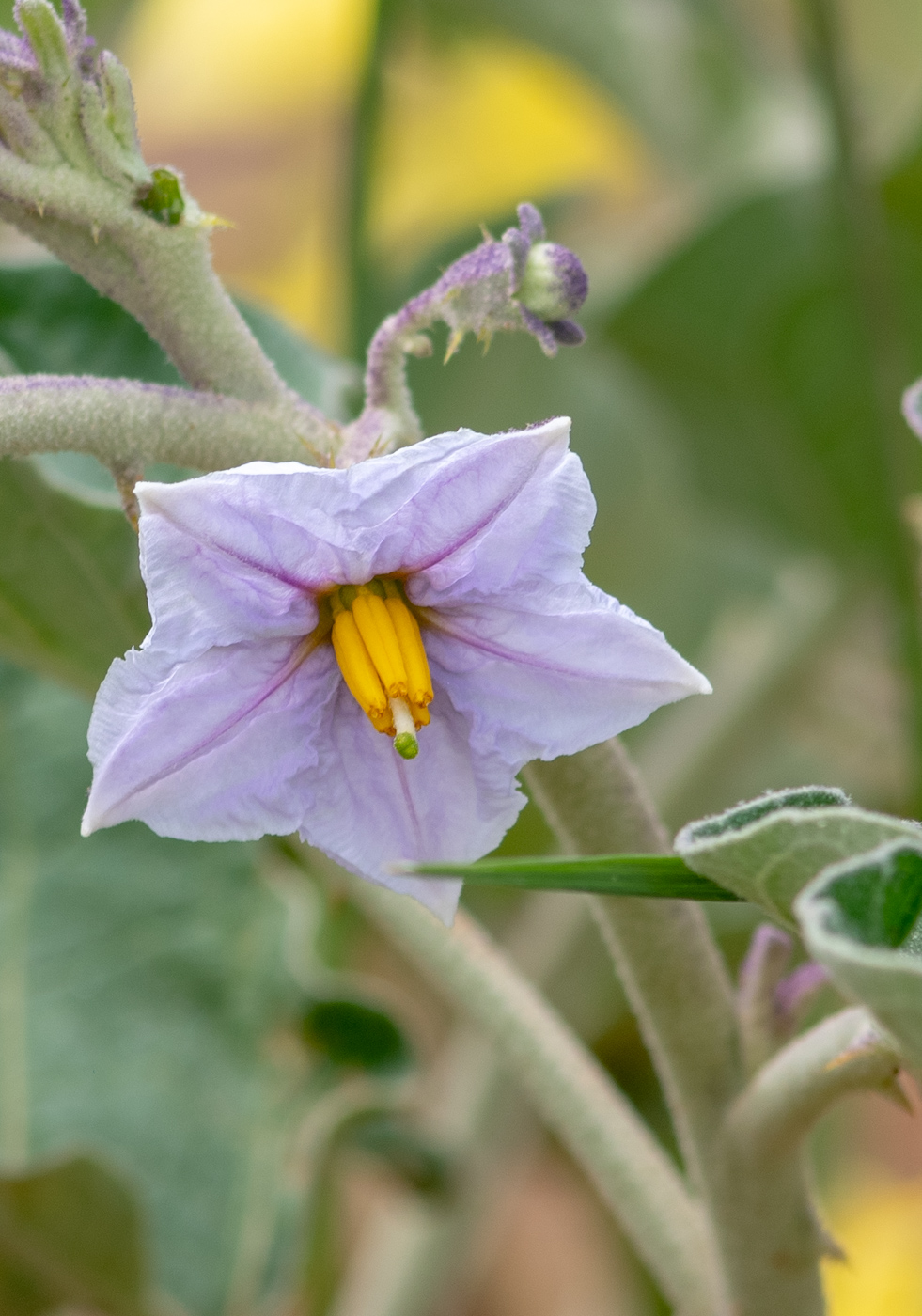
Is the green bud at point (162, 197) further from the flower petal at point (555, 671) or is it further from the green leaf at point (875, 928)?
the green leaf at point (875, 928)

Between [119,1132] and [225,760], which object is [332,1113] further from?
[225,760]

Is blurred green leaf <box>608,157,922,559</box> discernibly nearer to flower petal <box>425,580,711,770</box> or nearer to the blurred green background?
the blurred green background

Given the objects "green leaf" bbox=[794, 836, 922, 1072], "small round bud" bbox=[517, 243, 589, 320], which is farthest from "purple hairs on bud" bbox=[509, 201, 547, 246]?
"green leaf" bbox=[794, 836, 922, 1072]

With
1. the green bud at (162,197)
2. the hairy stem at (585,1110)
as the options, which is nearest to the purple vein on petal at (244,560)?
the green bud at (162,197)

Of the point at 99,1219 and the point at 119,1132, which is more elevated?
the point at 99,1219

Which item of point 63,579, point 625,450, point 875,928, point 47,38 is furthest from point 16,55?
point 625,450

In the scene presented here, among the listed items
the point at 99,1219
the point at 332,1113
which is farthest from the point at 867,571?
the point at 99,1219
